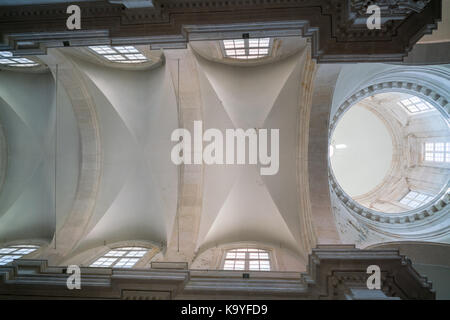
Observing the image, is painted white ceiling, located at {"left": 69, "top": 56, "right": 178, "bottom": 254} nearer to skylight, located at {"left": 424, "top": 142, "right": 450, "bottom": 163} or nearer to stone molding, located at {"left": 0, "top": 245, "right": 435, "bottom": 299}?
stone molding, located at {"left": 0, "top": 245, "right": 435, "bottom": 299}

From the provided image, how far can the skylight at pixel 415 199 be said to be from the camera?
40.9ft

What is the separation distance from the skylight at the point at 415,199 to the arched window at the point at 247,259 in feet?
25.2

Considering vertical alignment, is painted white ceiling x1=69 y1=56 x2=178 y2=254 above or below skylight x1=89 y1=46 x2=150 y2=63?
below

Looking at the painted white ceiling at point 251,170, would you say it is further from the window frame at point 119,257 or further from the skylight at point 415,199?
the skylight at point 415,199

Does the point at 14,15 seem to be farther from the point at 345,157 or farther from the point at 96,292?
the point at 345,157

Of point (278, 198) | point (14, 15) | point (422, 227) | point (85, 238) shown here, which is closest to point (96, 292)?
point (85, 238)

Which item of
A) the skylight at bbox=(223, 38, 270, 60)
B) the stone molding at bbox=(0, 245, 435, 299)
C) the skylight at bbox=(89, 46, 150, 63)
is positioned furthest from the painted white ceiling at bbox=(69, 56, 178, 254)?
the stone molding at bbox=(0, 245, 435, 299)

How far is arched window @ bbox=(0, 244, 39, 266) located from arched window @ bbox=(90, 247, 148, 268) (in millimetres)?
3108

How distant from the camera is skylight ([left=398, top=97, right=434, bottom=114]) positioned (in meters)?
12.8

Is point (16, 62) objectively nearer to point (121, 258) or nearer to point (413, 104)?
point (121, 258)

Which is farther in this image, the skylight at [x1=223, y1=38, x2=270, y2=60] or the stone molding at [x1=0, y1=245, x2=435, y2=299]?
the skylight at [x1=223, y1=38, x2=270, y2=60]

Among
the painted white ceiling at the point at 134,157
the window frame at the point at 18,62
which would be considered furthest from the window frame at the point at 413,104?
the window frame at the point at 18,62

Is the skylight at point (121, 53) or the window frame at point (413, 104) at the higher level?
the skylight at point (121, 53)

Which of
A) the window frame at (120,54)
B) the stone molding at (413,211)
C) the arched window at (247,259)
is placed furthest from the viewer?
the stone molding at (413,211)
